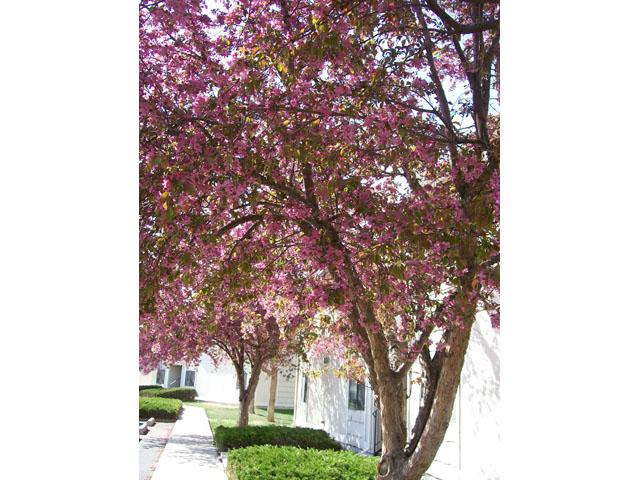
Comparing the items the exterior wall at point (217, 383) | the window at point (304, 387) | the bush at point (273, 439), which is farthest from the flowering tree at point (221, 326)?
the exterior wall at point (217, 383)

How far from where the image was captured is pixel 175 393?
27.8 m

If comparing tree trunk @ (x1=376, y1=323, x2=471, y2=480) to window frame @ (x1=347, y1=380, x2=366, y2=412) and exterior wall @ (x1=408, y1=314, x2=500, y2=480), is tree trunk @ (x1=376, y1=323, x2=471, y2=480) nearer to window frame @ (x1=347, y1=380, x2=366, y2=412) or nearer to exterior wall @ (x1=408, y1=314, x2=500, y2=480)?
exterior wall @ (x1=408, y1=314, x2=500, y2=480)

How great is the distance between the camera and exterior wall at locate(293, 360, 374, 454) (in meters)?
10.8

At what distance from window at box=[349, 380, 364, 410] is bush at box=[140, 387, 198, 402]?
1603 cm


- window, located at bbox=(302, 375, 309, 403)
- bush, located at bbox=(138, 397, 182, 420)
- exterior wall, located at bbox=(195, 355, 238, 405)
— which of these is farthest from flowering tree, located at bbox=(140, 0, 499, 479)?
Result: exterior wall, located at bbox=(195, 355, 238, 405)

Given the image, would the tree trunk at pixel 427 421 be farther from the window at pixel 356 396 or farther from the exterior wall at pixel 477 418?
the window at pixel 356 396

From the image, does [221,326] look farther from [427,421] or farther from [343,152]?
[343,152]

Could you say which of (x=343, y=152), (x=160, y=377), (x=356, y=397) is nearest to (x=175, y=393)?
(x=160, y=377)

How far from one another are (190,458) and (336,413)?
387cm

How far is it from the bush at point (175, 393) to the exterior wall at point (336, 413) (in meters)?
10.7
